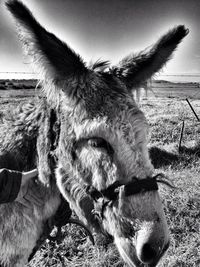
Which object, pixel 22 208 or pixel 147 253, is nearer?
pixel 147 253

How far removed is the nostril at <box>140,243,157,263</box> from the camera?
209cm

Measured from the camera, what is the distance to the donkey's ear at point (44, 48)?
7.84 ft

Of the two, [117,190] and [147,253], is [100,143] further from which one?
[147,253]

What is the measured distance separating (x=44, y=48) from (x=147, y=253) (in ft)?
6.53

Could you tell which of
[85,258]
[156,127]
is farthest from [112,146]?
[156,127]

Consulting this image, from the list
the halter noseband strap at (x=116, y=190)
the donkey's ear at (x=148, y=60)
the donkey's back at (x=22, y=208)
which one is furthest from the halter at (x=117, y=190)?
the donkey's ear at (x=148, y=60)

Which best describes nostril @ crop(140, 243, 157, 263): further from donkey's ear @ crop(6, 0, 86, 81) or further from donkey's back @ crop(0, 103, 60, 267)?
donkey's ear @ crop(6, 0, 86, 81)

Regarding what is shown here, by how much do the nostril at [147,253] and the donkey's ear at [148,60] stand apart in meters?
1.63

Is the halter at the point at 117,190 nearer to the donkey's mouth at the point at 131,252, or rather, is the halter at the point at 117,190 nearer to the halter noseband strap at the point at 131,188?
the halter noseband strap at the point at 131,188

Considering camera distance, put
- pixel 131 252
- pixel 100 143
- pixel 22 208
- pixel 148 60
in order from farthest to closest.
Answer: pixel 148 60 < pixel 22 208 < pixel 100 143 < pixel 131 252

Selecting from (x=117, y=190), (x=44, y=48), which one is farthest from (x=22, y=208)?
(x=44, y=48)

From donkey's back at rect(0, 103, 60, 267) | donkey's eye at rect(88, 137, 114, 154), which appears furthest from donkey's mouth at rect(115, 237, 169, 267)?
donkey's back at rect(0, 103, 60, 267)

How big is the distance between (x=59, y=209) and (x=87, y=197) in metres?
0.65

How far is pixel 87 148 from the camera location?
2.38 meters
